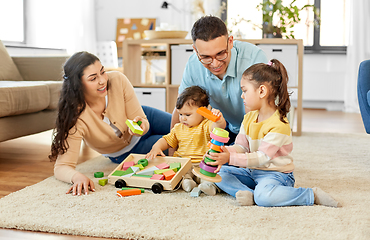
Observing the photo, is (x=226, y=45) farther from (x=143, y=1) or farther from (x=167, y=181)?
(x=143, y=1)

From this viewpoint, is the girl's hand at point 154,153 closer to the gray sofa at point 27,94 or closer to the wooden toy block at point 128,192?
the wooden toy block at point 128,192

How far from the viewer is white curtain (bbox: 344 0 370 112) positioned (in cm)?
418

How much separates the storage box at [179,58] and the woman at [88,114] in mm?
1253

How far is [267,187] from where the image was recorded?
4.01ft

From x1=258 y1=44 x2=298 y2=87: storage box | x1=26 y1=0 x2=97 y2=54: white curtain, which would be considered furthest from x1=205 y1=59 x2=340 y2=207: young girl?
x1=26 y1=0 x2=97 y2=54: white curtain

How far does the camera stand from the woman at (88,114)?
58.2 inches

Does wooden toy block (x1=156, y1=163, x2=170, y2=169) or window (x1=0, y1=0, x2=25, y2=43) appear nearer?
wooden toy block (x1=156, y1=163, x2=170, y2=169)

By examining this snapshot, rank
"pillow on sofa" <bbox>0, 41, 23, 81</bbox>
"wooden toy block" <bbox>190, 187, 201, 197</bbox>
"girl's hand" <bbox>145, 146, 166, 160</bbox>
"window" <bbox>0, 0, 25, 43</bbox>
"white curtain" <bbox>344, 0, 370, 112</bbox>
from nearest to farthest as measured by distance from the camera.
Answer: "wooden toy block" <bbox>190, 187, 201, 197</bbox> → "girl's hand" <bbox>145, 146, 166, 160</bbox> → "pillow on sofa" <bbox>0, 41, 23, 81</bbox> → "window" <bbox>0, 0, 25, 43</bbox> → "white curtain" <bbox>344, 0, 370, 112</bbox>

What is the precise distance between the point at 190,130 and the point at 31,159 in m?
0.98

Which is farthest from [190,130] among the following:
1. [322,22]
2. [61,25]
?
[322,22]

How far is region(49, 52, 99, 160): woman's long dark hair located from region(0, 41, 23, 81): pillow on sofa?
1.18m

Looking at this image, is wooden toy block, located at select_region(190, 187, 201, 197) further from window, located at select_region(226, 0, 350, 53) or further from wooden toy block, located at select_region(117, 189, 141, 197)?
window, located at select_region(226, 0, 350, 53)

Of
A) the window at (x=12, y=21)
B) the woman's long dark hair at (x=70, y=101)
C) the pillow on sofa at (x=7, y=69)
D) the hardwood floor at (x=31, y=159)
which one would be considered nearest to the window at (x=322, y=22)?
the hardwood floor at (x=31, y=159)

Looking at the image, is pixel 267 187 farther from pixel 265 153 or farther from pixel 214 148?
pixel 214 148
